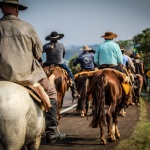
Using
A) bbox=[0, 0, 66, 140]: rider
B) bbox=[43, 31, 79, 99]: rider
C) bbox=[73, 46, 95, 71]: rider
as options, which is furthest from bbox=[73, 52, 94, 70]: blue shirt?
bbox=[0, 0, 66, 140]: rider

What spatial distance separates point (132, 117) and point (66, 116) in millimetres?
2389

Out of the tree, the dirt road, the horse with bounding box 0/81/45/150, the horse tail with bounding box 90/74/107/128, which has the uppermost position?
the horse with bounding box 0/81/45/150

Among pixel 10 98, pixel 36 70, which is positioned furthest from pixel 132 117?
pixel 10 98

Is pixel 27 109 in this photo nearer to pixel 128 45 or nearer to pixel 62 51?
pixel 62 51

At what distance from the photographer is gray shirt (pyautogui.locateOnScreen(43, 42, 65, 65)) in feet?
36.5

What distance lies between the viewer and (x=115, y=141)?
31.9 ft

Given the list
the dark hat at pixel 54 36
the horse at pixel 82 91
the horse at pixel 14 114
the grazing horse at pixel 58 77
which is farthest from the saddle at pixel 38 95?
the horse at pixel 82 91

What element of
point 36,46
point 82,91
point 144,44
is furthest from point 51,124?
point 144,44

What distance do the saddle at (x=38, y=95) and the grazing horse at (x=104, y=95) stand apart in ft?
12.0

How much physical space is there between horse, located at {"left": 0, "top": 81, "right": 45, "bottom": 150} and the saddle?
0.18m

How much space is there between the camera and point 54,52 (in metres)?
11.1

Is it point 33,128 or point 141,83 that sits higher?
point 33,128

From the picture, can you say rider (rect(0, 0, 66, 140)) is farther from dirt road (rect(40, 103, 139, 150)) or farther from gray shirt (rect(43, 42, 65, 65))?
gray shirt (rect(43, 42, 65, 65))

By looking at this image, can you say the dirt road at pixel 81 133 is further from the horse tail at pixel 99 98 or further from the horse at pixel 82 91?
the horse tail at pixel 99 98
